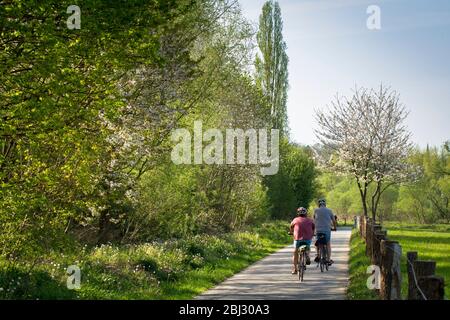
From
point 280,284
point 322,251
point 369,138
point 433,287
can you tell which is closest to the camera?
point 433,287

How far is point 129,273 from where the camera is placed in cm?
1493

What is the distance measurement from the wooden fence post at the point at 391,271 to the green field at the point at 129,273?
432cm

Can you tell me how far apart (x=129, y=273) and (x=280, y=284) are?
3.75 metres

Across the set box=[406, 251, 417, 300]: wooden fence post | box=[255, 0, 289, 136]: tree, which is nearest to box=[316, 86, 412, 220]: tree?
box=[255, 0, 289, 136]: tree

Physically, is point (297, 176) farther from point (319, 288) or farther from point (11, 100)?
point (11, 100)

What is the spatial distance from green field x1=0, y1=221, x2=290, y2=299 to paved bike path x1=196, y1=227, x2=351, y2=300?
53cm

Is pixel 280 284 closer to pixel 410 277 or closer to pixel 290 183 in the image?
pixel 410 277

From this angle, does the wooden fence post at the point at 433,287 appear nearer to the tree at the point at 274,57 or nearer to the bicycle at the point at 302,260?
the bicycle at the point at 302,260

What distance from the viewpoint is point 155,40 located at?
44.3 ft

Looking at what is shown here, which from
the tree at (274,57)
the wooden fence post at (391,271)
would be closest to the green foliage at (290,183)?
the tree at (274,57)

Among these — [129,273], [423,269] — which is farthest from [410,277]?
[129,273]

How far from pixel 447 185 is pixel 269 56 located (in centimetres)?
4104

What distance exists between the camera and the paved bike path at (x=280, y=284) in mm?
13672

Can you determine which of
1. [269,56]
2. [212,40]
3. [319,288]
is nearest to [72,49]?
[319,288]
